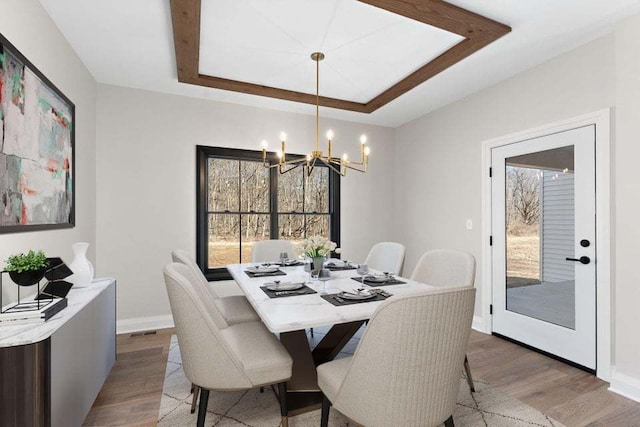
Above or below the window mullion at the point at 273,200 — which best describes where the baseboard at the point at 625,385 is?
below

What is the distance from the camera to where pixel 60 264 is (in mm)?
1789

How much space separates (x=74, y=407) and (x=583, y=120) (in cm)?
394

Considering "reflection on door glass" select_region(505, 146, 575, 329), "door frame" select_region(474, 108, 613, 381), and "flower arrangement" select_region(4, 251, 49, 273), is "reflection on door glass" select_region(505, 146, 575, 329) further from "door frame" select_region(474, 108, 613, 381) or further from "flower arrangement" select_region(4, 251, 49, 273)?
"flower arrangement" select_region(4, 251, 49, 273)

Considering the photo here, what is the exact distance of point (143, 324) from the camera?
11.5 ft

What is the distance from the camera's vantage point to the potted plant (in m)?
1.50

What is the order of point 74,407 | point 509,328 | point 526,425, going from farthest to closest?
point 509,328 → point 526,425 → point 74,407

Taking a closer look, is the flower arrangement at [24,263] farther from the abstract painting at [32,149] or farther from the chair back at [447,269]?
the chair back at [447,269]

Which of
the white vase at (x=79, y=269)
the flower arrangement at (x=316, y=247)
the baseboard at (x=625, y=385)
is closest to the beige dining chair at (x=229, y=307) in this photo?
the white vase at (x=79, y=269)

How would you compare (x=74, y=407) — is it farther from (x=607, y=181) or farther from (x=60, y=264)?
(x=607, y=181)

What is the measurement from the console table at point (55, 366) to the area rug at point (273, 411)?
500mm

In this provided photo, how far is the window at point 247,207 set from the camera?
385 cm

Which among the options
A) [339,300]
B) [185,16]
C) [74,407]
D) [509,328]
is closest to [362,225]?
[509,328]

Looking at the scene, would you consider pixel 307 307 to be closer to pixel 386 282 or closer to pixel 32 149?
pixel 386 282

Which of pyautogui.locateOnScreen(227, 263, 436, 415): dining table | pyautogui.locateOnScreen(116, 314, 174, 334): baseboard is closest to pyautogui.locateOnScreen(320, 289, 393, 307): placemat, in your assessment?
pyautogui.locateOnScreen(227, 263, 436, 415): dining table
